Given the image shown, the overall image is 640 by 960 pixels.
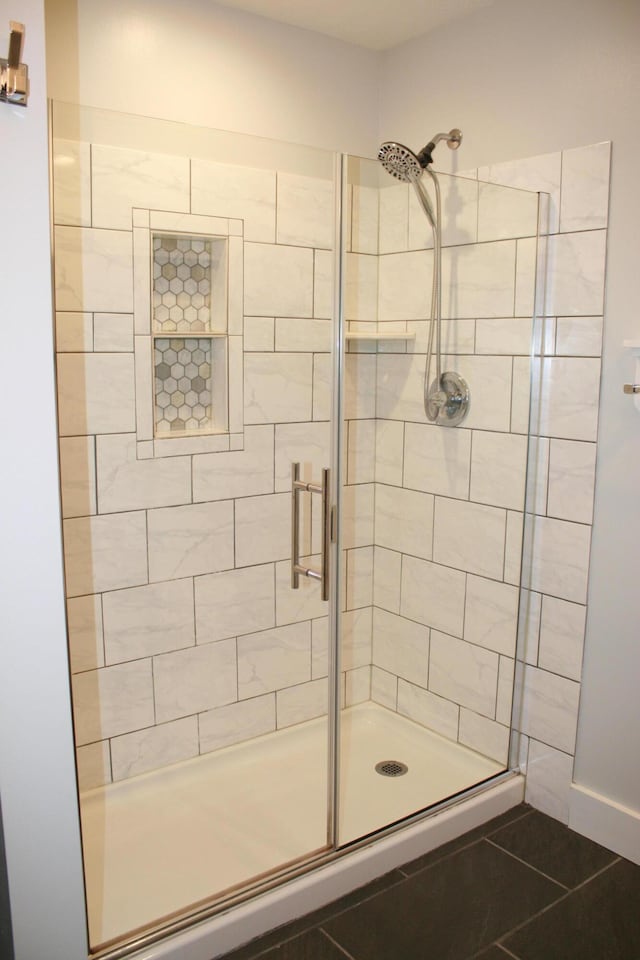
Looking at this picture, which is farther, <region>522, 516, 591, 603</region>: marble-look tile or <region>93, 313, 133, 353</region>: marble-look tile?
<region>522, 516, 591, 603</region>: marble-look tile

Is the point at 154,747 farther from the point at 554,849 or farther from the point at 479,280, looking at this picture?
the point at 479,280

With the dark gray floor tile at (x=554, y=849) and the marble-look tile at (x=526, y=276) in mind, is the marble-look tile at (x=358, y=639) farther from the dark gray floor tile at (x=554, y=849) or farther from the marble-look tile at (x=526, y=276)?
the marble-look tile at (x=526, y=276)

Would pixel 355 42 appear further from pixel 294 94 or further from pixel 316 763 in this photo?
pixel 316 763

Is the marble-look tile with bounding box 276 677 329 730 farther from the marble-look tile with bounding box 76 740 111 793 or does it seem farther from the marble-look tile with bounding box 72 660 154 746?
the marble-look tile with bounding box 76 740 111 793

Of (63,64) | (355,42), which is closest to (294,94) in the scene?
(355,42)

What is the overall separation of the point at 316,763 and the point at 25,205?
5.96 feet

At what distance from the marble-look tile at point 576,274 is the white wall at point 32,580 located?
1508 millimetres

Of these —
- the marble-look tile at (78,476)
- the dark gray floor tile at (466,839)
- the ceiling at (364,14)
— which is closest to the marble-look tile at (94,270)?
the marble-look tile at (78,476)

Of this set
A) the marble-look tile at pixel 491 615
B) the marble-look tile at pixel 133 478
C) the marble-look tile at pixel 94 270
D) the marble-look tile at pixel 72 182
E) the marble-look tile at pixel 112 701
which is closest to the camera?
the marble-look tile at pixel 72 182

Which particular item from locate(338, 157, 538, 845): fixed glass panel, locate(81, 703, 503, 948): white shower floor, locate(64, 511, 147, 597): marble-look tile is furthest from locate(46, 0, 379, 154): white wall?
locate(81, 703, 503, 948): white shower floor

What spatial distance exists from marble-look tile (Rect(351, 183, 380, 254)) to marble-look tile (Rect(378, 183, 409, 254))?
Answer: 27 mm

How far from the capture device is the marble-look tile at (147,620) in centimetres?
229

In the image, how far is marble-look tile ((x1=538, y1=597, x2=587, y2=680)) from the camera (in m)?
2.35

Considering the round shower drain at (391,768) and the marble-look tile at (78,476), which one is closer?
the marble-look tile at (78,476)
